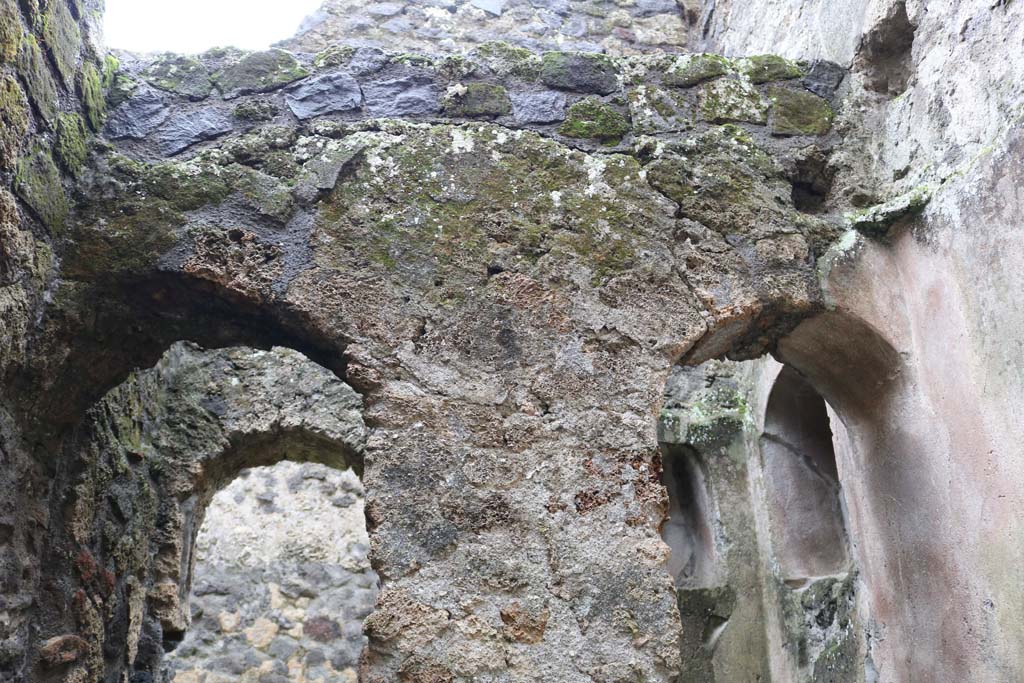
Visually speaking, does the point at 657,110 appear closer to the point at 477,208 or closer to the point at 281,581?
the point at 477,208

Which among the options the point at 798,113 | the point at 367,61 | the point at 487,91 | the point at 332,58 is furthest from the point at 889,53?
the point at 332,58

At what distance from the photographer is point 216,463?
3.74m

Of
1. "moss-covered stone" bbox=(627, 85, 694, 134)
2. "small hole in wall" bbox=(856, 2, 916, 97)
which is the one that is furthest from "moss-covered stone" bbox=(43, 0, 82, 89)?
"small hole in wall" bbox=(856, 2, 916, 97)

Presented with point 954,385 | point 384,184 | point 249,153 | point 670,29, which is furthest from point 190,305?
point 670,29

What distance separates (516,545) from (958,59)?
1782 millimetres

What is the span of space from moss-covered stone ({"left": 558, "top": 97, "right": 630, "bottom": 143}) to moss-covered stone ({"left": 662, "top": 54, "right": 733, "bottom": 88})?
0.24m

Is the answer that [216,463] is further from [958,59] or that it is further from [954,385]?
[958,59]

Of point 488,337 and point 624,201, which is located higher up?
point 624,201

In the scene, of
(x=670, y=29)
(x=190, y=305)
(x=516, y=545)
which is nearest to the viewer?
(x=516, y=545)

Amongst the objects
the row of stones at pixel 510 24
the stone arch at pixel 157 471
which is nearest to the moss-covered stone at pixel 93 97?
the stone arch at pixel 157 471

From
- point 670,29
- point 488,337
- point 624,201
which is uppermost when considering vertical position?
point 670,29

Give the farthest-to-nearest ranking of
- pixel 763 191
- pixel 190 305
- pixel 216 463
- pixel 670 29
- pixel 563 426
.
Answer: pixel 670 29, pixel 216 463, pixel 763 191, pixel 190 305, pixel 563 426

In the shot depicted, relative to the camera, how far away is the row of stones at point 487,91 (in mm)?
2574

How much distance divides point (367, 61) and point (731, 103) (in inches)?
44.8
